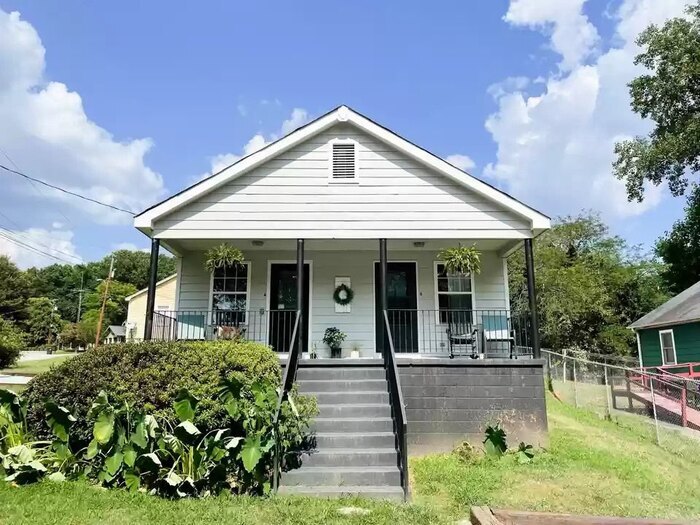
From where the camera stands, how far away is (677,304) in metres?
17.6

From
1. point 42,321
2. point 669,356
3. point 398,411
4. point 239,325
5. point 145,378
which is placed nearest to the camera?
point 145,378

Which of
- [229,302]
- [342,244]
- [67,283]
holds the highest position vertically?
[67,283]

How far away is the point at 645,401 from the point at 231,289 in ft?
32.6

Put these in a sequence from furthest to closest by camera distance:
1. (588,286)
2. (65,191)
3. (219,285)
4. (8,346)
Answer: (588,286) < (8,346) < (65,191) < (219,285)

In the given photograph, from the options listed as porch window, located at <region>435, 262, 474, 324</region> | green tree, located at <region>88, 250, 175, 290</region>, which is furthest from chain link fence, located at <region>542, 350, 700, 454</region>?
green tree, located at <region>88, 250, 175, 290</region>

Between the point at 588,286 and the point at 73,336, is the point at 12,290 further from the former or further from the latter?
the point at 588,286

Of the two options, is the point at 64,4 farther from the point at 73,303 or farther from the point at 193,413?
the point at 73,303

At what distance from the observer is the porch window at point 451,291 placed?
10672 millimetres

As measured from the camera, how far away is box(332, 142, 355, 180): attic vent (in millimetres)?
9383

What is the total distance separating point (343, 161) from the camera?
31.0 feet

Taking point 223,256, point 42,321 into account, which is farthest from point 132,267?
point 223,256

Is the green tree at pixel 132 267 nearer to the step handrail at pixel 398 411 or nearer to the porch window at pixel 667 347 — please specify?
the porch window at pixel 667 347

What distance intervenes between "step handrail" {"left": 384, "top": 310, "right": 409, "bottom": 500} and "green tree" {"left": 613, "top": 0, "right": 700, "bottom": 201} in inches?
725

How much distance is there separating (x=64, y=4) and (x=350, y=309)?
446 inches
